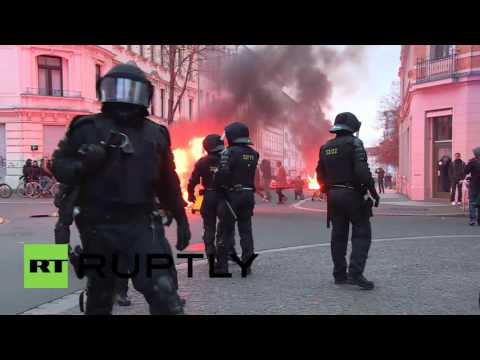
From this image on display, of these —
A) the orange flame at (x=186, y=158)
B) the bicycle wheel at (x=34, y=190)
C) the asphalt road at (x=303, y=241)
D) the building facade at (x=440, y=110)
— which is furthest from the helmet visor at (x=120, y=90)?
the bicycle wheel at (x=34, y=190)

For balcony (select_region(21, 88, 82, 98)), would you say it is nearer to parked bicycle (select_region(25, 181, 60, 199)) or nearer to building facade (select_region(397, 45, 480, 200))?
parked bicycle (select_region(25, 181, 60, 199))

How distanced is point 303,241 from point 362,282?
3.57 meters

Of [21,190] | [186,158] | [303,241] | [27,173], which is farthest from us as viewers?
[21,190]

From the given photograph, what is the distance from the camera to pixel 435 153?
18.8m

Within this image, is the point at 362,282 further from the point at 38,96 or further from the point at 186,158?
the point at 38,96

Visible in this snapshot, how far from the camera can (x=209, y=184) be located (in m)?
6.20

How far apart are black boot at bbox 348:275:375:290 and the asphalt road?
1.66 feet

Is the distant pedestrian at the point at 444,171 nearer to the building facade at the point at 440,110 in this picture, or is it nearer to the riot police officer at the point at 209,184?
the building facade at the point at 440,110

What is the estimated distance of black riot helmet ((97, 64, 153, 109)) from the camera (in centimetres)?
288

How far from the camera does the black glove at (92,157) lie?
2701 millimetres

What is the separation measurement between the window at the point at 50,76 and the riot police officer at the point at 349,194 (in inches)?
886

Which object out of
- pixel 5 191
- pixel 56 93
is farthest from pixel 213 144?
pixel 56 93
